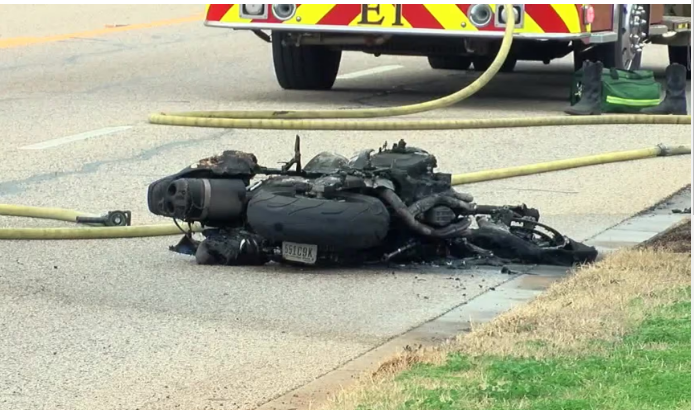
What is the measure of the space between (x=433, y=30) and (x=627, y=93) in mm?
1619

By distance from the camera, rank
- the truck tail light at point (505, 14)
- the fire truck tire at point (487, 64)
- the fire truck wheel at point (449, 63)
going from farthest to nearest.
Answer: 1. the fire truck wheel at point (449, 63)
2. the fire truck tire at point (487, 64)
3. the truck tail light at point (505, 14)

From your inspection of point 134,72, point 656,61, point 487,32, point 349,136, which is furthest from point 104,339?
point 656,61

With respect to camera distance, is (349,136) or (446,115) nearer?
(349,136)

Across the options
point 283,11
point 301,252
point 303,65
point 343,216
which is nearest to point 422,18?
point 283,11

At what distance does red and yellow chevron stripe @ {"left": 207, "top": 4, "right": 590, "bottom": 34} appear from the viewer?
12.3 meters

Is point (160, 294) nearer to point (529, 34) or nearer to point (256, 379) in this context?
point (256, 379)

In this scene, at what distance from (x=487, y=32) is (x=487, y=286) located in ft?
18.6

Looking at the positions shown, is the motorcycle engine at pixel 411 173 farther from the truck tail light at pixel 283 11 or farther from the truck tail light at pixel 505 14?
the truck tail light at pixel 283 11

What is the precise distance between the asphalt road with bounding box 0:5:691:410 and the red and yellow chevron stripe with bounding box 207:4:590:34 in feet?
2.48

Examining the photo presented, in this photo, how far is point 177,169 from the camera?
9.91 meters

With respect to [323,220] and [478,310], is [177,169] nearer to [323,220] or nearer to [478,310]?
[323,220]

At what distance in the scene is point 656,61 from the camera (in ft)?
59.1

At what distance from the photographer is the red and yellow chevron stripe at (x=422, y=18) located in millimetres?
12305

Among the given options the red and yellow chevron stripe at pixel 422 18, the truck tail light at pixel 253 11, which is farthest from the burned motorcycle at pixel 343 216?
the truck tail light at pixel 253 11
